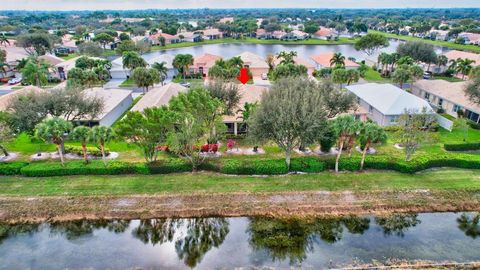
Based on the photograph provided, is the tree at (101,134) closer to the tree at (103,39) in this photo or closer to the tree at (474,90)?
the tree at (474,90)

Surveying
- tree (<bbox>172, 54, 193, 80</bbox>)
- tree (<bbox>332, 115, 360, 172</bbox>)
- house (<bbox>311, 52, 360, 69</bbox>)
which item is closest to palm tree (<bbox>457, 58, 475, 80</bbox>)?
house (<bbox>311, 52, 360, 69</bbox>)

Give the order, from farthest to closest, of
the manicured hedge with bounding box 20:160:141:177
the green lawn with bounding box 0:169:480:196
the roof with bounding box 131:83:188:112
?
the roof with bounding box 131:83:188:112 < the manicured hedge with bounding box 20:160:141:177 < the green lawn with bounding box 0:169:480:196

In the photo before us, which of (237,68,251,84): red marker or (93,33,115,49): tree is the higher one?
(93,33,115,49): tree

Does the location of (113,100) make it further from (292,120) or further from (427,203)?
(427,203)

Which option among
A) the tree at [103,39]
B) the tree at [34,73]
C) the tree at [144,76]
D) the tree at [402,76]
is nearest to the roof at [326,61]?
the tree at [402,76]

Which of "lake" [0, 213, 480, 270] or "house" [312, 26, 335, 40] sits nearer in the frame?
"lake" [0, 213, 480, 270]

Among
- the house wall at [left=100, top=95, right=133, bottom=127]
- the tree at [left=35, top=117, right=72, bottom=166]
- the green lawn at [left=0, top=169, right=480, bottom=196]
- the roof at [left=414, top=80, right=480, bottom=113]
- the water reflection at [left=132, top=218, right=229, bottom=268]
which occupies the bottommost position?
the water reflection at [left=132, top=218, right=229, bottom=268]

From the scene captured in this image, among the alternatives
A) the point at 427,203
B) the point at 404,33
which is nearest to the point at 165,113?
the point at 427,203

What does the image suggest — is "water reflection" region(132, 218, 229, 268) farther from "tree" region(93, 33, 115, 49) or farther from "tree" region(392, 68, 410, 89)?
"tree" region(93, 33, 115, 49)

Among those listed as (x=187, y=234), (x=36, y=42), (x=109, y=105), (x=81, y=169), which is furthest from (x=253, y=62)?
(x=36, y=42)
